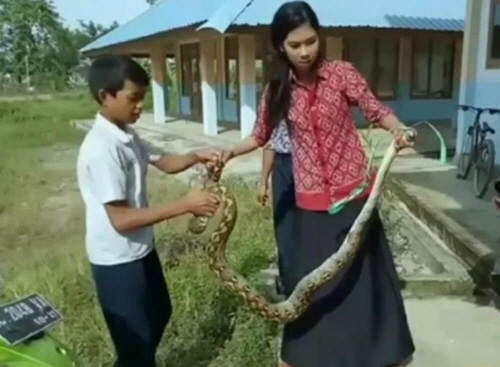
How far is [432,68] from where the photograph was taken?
1381 centimetres

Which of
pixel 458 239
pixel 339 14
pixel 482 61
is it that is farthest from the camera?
pixel 339 14

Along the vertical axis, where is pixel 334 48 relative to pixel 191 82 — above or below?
above

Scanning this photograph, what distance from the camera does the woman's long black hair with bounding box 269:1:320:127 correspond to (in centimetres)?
199

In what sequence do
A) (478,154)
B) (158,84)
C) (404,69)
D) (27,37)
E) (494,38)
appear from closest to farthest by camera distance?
(478,154) < (494,38) < (404,69) < (158,84) < (27,37)

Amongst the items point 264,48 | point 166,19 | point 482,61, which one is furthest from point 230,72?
point 482,61

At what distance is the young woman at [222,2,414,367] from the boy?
1.15ft

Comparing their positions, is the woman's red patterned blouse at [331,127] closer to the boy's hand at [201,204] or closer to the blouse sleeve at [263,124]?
the blouse sleeve at [263,124]

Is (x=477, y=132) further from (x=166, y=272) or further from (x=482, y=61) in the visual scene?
(x=166, y=272)

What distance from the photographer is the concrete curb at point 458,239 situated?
3.64m

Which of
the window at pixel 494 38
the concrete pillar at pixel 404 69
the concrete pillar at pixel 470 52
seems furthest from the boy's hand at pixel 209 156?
the concrete pillar at pixel 404 69

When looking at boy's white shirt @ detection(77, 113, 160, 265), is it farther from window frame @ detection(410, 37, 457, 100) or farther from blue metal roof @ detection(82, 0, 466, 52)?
window frame @ detection(410, 37, 457, 100)

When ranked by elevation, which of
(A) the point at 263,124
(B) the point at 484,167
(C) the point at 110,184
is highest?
(A) the point at 263,124

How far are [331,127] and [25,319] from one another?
113cm

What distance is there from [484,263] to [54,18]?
50947 mm
